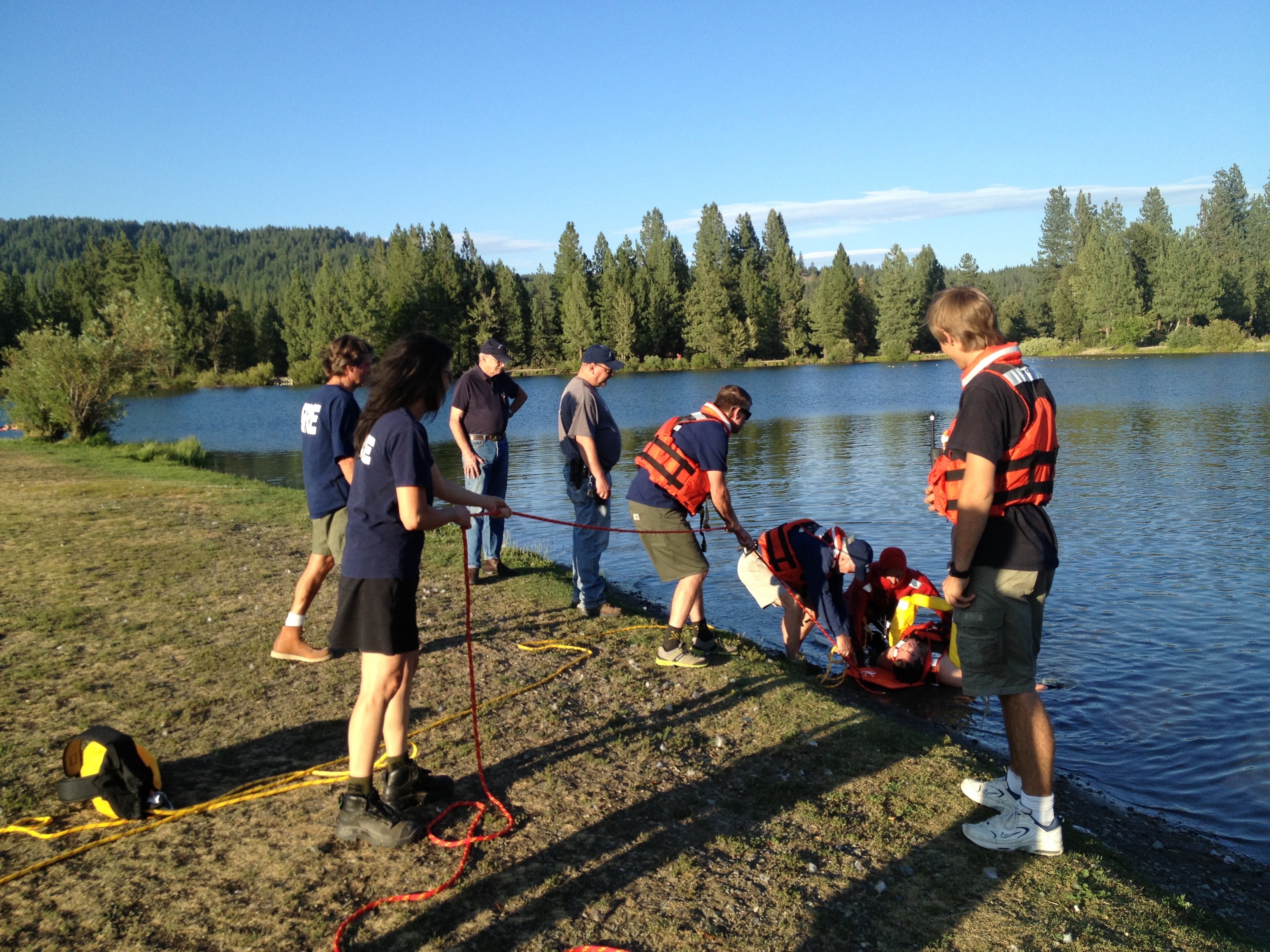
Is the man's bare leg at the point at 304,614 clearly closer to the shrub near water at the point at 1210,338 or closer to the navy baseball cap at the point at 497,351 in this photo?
the navy baseball cap at the point at 497,351

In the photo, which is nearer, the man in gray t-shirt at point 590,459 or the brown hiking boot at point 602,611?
the man in gray t-shirt at point 590,459

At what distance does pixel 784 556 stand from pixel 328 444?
3.93m

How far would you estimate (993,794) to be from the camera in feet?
15.1

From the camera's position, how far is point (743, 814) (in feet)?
15.1

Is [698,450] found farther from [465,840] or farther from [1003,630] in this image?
[465,840]

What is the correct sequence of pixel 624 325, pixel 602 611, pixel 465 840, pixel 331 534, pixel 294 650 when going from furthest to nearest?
1. pixel 624 325
2. pixel 602 611
3. pixel 294 650
4. pixel 331 534
5. pixel 465 840

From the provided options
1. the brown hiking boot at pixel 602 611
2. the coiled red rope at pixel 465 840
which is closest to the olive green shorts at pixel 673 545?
the brown hiking boot at pixel 602 611

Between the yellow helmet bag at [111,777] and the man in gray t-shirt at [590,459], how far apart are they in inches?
160

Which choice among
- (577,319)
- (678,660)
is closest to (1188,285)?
(577,319)

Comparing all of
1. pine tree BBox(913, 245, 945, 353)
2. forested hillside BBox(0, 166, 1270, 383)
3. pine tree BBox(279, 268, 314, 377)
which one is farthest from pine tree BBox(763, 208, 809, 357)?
pine tree BBox(279, 268, 314, 377)

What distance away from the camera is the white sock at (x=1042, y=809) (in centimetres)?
428

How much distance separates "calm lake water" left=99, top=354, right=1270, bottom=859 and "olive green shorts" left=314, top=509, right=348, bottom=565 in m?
4.69

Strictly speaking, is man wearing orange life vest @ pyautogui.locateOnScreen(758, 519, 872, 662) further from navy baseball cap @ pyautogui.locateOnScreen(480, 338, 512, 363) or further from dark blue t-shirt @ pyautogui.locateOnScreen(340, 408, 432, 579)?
dark blue t-shirt @ pyautogui.locateOnScreen(340, 408, 432, 579)

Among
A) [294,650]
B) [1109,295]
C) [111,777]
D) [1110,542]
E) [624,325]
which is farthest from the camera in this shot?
[624,325]
